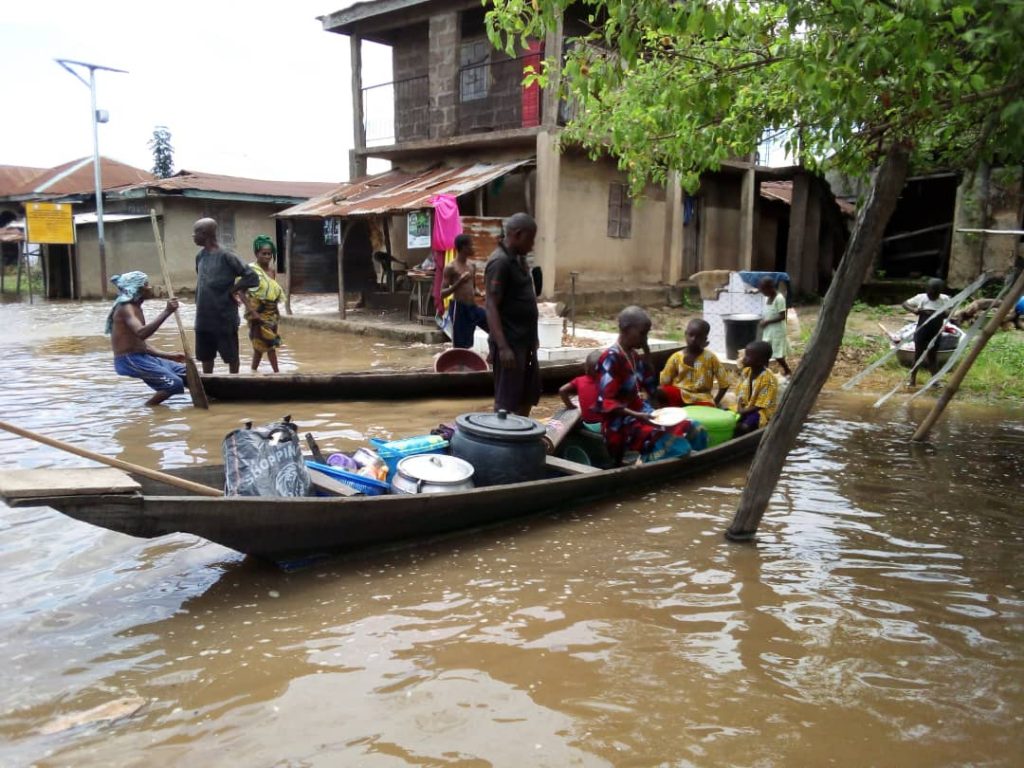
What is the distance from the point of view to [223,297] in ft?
24.9

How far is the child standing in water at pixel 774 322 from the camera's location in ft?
30.0

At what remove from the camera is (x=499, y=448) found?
447 centimetres

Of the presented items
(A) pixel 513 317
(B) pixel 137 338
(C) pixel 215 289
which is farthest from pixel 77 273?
(A) pixel 513 317

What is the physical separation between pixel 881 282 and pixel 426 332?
31.0 ft

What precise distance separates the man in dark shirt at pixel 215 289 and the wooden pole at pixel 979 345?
609cm

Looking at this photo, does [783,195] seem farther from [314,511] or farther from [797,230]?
[314,511]

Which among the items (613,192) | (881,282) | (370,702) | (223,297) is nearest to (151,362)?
(223,297)

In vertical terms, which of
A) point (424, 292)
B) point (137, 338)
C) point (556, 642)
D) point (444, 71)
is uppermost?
point (444, 71)

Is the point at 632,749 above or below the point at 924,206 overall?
below

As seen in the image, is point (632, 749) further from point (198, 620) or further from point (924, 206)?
point (924, 206)

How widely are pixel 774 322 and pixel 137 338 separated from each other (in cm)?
666

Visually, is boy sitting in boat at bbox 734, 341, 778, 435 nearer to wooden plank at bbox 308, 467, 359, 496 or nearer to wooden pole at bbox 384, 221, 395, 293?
wooden plank at bbox 308, 467, 359, 496

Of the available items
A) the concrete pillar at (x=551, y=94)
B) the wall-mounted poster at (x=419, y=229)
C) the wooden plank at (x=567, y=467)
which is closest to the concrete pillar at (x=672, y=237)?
the concrete pillar at (x=551, y=94)

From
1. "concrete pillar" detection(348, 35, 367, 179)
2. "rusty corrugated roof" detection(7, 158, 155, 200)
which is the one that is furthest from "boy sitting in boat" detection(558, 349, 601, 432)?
"rusty corrugated roof" detection(7, 158, 155, 200)
